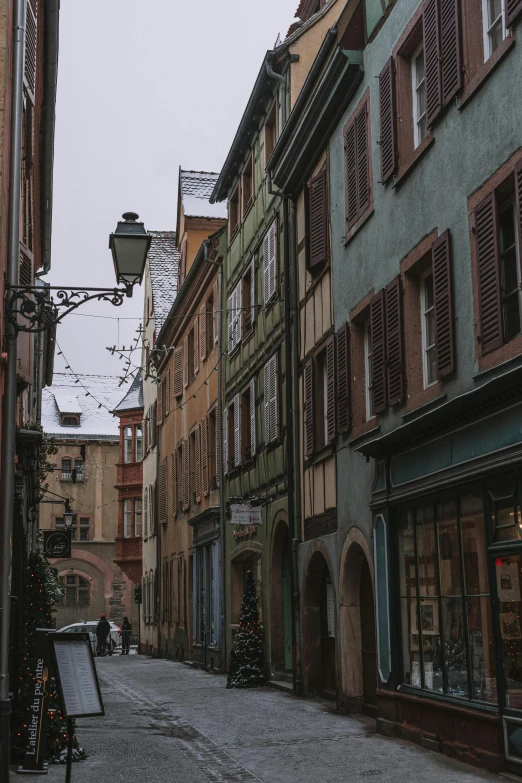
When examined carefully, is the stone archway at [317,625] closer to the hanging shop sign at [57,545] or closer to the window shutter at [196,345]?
the hanging shop sign at [57,545]

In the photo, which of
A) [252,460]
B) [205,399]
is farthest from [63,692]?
[205,399]

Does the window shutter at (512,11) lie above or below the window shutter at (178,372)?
below

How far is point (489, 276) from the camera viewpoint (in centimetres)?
1073

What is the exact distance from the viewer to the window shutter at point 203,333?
30812 mm

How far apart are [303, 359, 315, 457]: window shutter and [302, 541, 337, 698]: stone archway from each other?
1650 mm

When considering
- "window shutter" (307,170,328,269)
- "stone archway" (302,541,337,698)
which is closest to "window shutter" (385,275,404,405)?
"window shutter" (307,170,328,269)

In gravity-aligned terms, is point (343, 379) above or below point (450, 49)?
below

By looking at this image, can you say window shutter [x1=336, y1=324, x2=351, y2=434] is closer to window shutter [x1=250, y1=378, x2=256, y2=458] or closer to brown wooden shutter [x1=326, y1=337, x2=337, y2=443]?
brown wooden shutter [x1=326, y1=337, x2=337, y2=443]

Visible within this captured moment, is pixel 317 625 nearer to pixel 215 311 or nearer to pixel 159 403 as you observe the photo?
pixel 215 311

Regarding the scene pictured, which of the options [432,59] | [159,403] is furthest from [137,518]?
[432,59]

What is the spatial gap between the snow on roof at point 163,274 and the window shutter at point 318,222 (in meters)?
22.0

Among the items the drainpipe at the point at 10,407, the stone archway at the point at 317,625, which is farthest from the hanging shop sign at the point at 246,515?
the drainpipe at the point at 10,407

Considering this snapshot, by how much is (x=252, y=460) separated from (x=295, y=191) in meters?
6.41

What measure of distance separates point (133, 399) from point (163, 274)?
44.9ft
